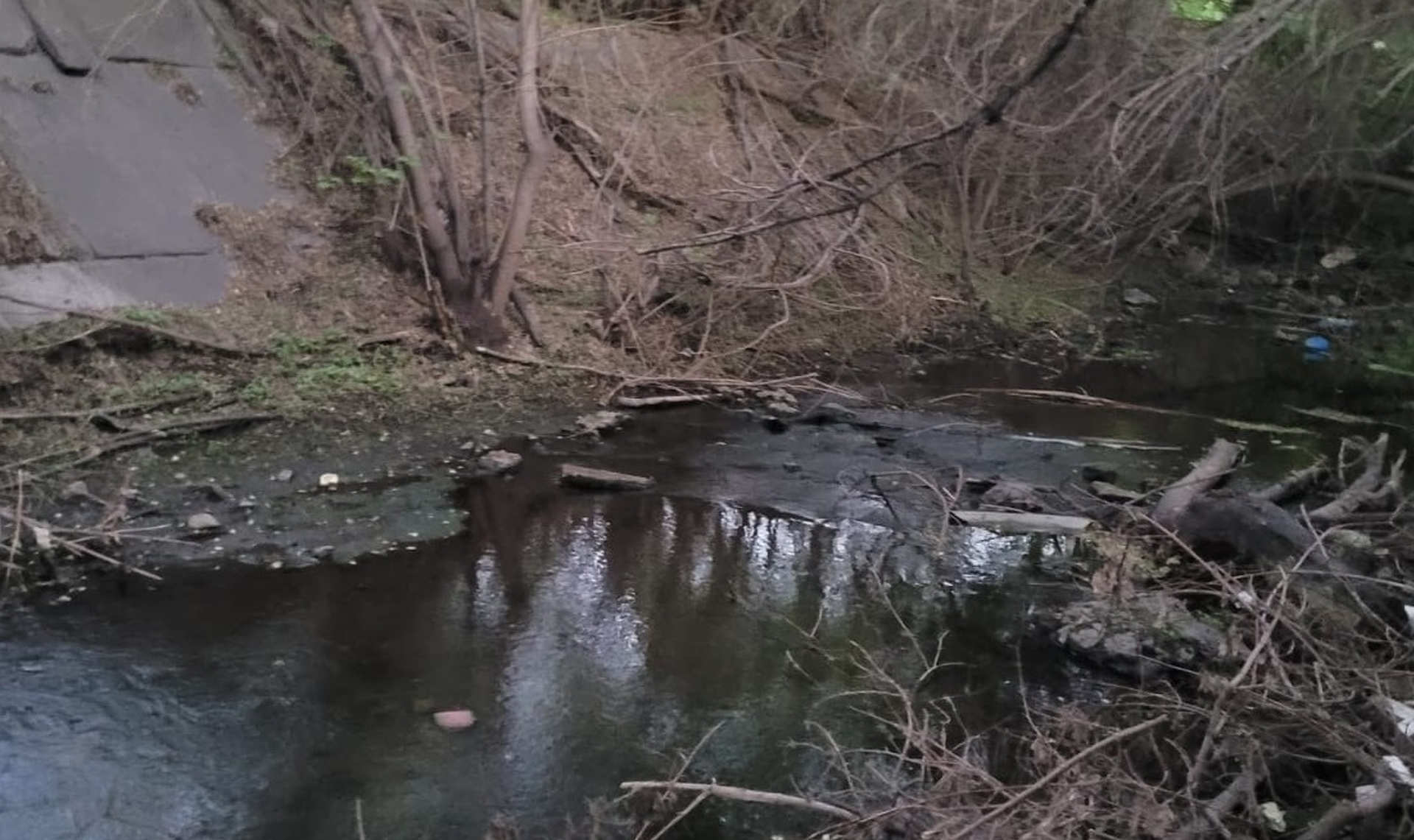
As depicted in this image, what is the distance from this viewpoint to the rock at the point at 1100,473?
6867 millimetres

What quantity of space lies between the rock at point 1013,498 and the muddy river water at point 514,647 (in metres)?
0.31

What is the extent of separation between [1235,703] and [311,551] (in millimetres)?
3871

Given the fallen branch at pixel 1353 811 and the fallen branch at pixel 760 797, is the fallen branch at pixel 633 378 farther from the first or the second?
the fallen branch at pixel 1353 811

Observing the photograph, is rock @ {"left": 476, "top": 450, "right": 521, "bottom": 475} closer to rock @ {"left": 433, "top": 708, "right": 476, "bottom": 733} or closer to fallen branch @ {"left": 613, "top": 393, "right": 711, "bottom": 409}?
fallen branch @ {"left": 613, "top": 393, "right": 711, "bottom": 409}

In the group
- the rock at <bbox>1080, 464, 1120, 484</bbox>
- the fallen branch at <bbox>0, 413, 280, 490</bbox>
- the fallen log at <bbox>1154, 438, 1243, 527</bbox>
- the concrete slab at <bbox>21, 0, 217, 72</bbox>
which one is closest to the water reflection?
the fallen log at <bbox>1154, 438, 1243, 527</bbox>

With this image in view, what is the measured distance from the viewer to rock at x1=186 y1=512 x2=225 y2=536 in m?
5.52

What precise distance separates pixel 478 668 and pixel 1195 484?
11.7 feet

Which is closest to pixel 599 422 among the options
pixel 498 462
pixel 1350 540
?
pixel 498 462

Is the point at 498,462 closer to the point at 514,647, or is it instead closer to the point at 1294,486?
the point at 514,647

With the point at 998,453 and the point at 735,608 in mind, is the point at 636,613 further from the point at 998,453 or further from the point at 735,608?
the point at 998,453

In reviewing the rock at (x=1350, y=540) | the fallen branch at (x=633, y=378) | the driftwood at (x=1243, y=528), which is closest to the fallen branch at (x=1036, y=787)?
the driftwood at (x=1243, y=528)

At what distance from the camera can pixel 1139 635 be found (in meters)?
4.84

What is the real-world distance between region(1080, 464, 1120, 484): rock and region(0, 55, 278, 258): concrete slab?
5.82 meters

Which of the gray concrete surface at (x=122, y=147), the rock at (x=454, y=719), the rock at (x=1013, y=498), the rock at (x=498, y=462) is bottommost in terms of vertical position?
the rock at (x=1013, y=498)
